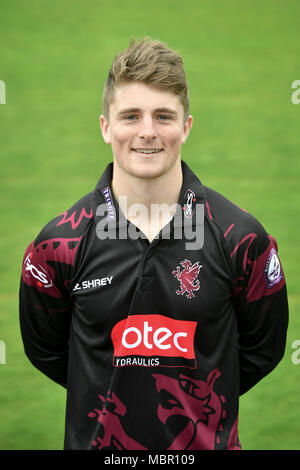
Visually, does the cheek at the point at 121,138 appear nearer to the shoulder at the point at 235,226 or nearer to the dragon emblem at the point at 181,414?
the shoulder at the point at 235,226

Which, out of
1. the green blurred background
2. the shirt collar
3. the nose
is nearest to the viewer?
the nose

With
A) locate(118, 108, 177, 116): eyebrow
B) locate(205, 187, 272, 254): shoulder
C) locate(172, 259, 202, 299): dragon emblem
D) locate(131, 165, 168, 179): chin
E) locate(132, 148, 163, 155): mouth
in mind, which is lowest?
locate(172, 259, 202, 299): dragon emblem

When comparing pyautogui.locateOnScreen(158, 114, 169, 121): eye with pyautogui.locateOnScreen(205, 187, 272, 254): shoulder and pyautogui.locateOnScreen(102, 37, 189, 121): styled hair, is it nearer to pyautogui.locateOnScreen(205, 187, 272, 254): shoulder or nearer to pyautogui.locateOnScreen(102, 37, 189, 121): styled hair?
pyautogui.locateOnScreen(102, 37, 189, 121): styled hair

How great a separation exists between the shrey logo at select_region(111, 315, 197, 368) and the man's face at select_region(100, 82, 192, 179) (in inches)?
19.6

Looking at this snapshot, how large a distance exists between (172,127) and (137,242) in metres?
0.41

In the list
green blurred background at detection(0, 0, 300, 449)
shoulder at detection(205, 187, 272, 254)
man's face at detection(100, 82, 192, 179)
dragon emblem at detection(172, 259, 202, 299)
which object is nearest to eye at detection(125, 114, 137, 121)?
man's face at detection(100, 82, 192, 179)

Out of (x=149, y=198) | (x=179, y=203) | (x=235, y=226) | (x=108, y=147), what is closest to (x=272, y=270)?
(x=235, y=226)

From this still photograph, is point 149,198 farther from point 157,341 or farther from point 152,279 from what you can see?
point 157,341

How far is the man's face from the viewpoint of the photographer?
2.61 m

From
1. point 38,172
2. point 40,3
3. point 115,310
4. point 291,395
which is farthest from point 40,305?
point 40,3

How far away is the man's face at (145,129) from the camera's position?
103 inches

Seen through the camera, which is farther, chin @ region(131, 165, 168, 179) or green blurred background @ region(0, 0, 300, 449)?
green blurred background @ region(0, 0, 300, 449)

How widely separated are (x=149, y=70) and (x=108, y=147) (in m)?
6.12

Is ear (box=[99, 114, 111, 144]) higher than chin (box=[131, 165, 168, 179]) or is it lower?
higher
